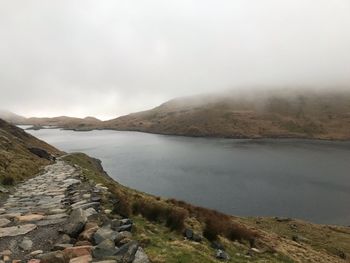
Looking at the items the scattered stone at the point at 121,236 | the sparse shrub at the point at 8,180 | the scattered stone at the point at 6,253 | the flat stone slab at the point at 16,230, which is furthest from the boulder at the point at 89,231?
the sparse shrub at the point at 8,180

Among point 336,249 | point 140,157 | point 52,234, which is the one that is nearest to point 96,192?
point 52,234

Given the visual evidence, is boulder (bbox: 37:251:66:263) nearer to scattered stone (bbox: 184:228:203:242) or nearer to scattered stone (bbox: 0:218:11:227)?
scattered stone (bbox: 0:218:11:227)

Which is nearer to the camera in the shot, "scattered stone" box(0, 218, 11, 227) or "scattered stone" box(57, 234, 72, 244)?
"scattered stone" box(57, 234, 72, 244)

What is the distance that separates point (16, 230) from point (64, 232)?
2.13m

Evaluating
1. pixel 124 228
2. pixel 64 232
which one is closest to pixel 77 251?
pixel 64 232

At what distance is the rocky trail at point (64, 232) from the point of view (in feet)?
34.6

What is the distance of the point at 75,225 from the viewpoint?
12805 mm

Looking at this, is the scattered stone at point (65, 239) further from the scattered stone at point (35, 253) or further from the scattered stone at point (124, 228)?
the scattered stone at point (124, 228)

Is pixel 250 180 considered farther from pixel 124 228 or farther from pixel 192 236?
pixel 124 228

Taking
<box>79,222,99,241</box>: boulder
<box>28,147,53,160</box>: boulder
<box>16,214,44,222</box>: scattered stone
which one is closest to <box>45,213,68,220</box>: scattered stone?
<box>16,214,44,222</box>: scattered stone

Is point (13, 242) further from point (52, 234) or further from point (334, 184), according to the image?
point (334, 184)

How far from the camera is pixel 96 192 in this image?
63.8ft

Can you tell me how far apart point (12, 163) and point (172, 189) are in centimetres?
5396

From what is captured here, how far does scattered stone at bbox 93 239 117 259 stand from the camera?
416 inches
